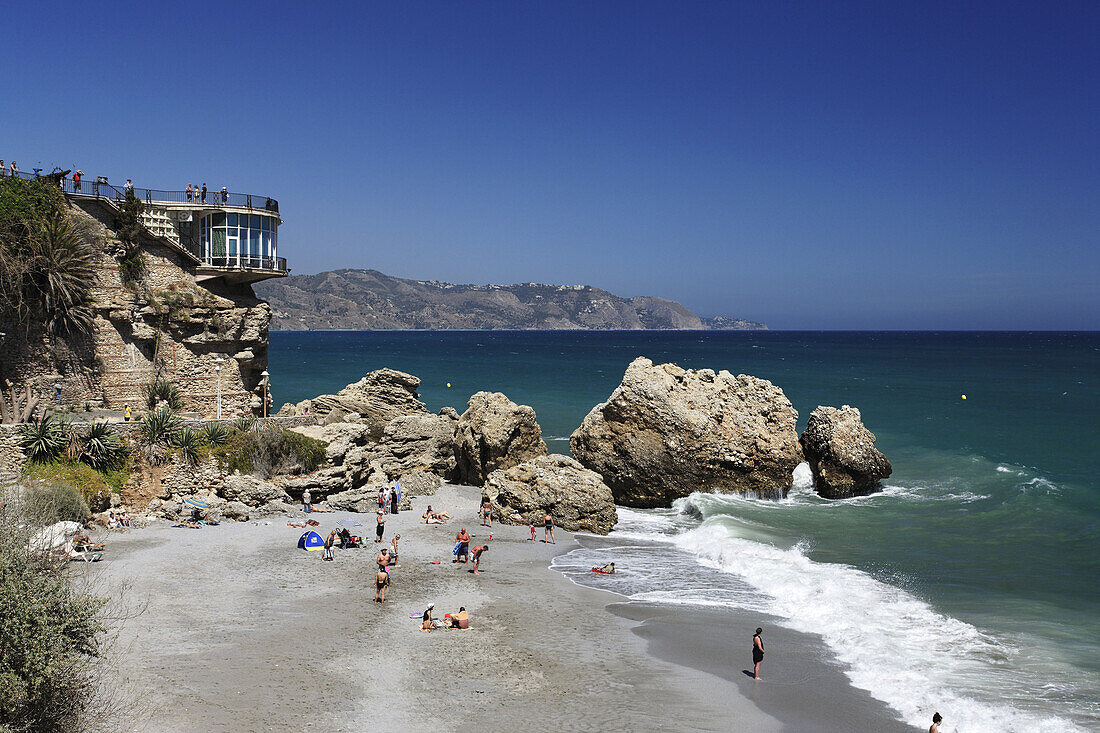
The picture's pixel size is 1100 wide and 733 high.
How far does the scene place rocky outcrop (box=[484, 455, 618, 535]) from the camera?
2445 centimetres

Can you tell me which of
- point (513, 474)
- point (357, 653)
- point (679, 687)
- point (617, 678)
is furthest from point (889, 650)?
point (513, 474)

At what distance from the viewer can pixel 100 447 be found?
22922 mm

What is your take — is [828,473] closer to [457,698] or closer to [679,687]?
[679,687]

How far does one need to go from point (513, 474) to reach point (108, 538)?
11977 mm

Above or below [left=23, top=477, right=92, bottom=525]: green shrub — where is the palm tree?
above

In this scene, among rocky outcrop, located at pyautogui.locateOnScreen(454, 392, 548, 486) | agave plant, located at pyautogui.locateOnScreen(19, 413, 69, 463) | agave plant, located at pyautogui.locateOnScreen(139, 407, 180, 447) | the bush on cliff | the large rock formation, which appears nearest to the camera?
the bush on cliff

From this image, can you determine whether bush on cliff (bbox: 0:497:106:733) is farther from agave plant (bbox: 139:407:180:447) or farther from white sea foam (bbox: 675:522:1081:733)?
agave plant (bbox: 139:407:180:447)

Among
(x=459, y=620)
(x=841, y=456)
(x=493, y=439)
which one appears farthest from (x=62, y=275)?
(x=841, y=456)

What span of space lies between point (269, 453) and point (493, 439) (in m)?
8.03

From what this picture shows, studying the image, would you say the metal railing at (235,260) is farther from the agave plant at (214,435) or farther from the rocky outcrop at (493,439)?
the rocky outcrop at (493,439)

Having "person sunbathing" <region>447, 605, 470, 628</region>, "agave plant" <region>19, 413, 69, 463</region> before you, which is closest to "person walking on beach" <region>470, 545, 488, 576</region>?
"person sunbathing" <region>447, 605, 470, 628</region>

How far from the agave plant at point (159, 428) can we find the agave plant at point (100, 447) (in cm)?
84

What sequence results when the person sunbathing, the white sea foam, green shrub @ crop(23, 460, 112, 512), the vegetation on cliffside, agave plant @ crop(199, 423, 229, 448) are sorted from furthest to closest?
agave plant @ crop(199, 423, 229, 448) < the vegetation on cliffside < green shrub @ crop(23, 460, 112, 512) < the person sunbathing < the white sea foam

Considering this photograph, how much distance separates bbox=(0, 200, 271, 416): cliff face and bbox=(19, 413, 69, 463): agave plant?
3.84 m
